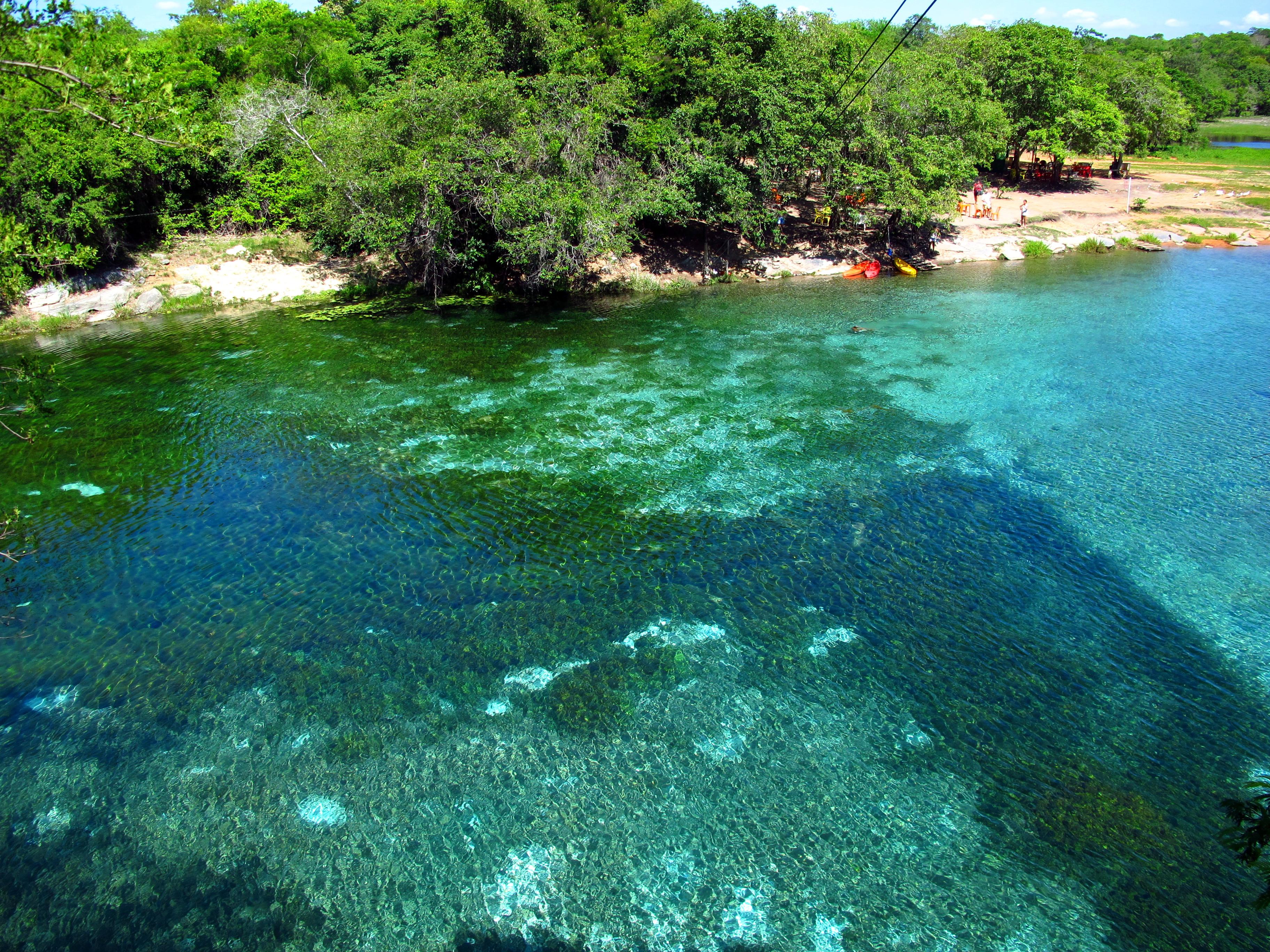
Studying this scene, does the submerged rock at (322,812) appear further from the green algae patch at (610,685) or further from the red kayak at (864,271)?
the red kayak at (864,271)

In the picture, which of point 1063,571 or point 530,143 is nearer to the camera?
point 1063,571

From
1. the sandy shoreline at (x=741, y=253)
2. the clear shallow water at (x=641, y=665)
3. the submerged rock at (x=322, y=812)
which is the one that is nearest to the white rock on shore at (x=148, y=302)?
the sandy shoreline at (x=741, y=253)

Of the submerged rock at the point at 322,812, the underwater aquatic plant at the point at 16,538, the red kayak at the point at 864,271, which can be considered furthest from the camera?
the red kayak at the point at 864,271

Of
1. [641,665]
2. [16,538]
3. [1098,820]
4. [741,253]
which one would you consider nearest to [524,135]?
[741,253]

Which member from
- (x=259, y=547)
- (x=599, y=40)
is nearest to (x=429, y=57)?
(x=599, y=40)

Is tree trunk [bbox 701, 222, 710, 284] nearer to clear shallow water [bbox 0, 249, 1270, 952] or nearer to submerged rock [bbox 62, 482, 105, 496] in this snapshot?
clear shallow water [bbox 0, 249, 1270, 952]

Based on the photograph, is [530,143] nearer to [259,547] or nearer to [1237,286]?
[259,547]
